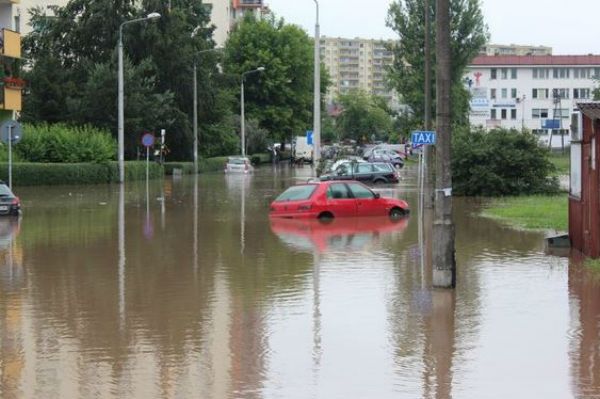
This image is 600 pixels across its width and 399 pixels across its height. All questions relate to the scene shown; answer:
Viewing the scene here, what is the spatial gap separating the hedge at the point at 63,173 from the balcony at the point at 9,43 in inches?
307

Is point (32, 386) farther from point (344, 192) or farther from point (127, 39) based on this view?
point (127, 39)

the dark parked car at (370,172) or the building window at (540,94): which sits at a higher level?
the building window at (540,94)

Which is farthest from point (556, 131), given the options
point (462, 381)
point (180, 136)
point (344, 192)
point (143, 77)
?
point (462, 381)

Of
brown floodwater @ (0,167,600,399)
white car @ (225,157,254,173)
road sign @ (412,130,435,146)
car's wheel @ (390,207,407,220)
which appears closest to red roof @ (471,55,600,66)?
white car @ (225,157,254,173)

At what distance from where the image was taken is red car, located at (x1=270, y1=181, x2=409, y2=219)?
26219mm

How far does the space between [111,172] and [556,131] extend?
94.7 meters

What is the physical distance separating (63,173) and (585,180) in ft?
113

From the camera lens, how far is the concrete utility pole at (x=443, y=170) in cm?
1302

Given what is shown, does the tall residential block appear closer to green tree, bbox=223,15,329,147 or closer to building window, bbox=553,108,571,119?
green tree, bbox=223,15,329,147

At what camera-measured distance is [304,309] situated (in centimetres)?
1178

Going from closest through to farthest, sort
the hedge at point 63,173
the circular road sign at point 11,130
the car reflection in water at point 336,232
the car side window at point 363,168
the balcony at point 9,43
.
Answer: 1. the car reflection in water at point 336,232
2. the circular road sign at point 11,130
3. the hedge at point 63,173
4. the car side window at point 363,168
5. the balcony at point 9,43

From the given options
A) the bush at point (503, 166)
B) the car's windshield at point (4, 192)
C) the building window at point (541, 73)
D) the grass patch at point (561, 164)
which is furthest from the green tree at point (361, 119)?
the car's windshield at point (4, 192)

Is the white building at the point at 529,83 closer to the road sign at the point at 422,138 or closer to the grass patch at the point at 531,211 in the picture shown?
the grass patch at the point at 531,211

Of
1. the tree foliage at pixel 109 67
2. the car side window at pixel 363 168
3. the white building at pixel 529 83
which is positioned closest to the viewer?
the car side window at pixel 363 168
